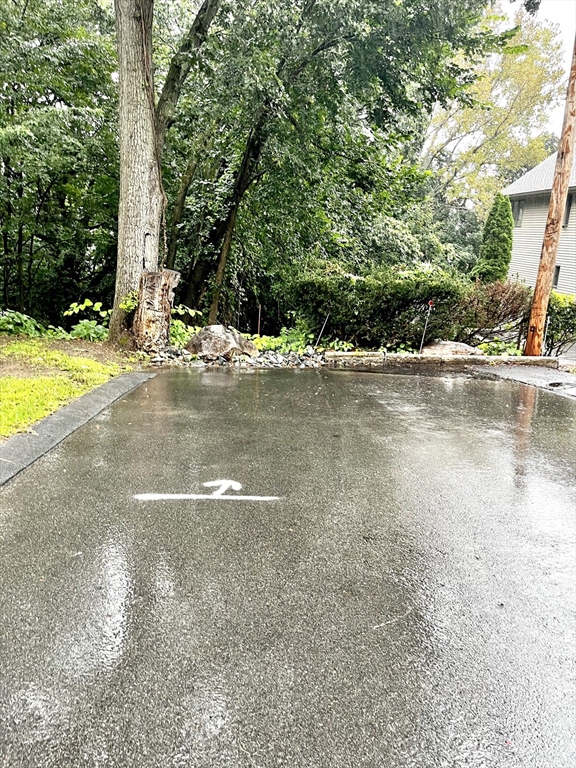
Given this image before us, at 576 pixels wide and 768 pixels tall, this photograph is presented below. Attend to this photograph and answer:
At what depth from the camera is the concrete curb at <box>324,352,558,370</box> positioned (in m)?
7.89

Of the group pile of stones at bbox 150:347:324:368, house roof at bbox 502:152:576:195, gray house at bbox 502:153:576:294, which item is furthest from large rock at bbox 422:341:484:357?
house roof at bbox 502:152:576:195

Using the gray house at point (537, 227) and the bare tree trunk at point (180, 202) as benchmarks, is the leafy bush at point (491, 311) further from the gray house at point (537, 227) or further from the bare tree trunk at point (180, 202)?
the gray house at point (537, 227)

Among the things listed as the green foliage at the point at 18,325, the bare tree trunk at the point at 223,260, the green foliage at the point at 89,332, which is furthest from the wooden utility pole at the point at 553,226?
the green foliage at the point at 18,325

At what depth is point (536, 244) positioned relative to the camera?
21.7m

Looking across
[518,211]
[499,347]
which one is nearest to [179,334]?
[499,347]

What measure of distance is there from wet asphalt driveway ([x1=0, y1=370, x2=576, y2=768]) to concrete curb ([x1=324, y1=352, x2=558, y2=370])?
4001 millimetres

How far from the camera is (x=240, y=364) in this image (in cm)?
741

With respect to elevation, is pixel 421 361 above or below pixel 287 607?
above

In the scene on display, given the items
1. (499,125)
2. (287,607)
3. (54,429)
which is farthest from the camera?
(499,125)

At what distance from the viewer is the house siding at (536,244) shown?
19.2m

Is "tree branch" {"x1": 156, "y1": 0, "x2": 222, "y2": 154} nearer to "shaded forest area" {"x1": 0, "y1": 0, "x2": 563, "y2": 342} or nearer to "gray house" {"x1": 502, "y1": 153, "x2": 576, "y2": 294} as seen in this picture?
"shaded forest area" {"x1": 0, "y1": 0, "x2": 563, "y2": 342}

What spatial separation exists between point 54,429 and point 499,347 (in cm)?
745

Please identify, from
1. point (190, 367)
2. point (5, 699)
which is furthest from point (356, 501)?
point (190, 367)

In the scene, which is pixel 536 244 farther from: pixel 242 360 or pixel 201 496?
pixel 201 496
